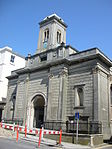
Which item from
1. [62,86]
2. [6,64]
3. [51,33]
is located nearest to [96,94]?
[62,86]

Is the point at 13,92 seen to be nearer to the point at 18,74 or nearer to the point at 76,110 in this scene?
the point at 18,74

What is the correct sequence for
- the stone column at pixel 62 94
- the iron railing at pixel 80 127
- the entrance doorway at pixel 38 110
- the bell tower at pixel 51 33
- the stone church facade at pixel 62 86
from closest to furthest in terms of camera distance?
1. the iron railing at pixel 80 127
2. the stone church facade at pixel 62 86
3. the stone column at pixel 62 94
4. the entrance doorway at pixel 38 110
5. the bell tower at pixel 51 33

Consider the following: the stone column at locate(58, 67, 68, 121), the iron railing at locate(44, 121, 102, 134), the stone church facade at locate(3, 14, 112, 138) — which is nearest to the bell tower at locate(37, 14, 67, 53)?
the stone church facade at locate(3, 14, 112, 138)

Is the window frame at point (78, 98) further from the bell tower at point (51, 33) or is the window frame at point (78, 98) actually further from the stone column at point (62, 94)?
the bell tower at point (51, 33)

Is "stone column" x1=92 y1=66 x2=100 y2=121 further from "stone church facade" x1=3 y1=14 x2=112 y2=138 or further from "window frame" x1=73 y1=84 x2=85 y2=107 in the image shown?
"window frame" x1=73 y1=84 x2=85 y2=107

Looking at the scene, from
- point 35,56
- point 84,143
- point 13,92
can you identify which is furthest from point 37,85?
point 84,143

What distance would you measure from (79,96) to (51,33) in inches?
508

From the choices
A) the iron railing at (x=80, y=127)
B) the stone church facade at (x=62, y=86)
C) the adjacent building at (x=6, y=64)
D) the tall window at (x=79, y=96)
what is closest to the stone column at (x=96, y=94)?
the stone church facade at (x=62, y=86)

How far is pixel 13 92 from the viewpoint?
3231 centimetres

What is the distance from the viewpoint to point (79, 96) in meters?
22.9

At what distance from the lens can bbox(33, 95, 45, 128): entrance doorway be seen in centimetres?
2705

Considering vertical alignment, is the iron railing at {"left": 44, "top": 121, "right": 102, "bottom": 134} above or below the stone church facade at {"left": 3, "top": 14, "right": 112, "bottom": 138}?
below

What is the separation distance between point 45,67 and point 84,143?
43.8 feet

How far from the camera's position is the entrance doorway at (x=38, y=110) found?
27047 mm
